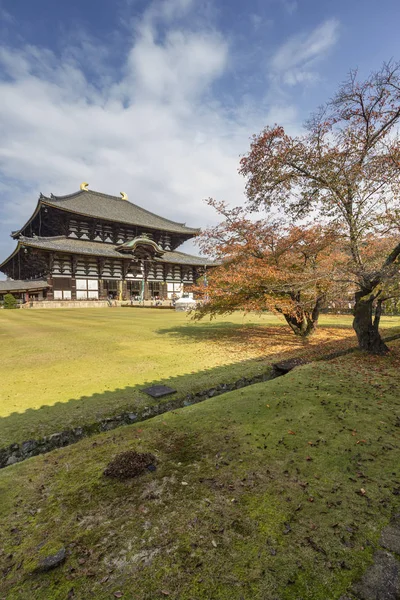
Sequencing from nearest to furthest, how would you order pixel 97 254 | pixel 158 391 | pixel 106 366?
pixel 158 391, pixel 106 366, pixel 97 254

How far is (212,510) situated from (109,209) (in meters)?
43.6

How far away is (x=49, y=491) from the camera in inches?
116

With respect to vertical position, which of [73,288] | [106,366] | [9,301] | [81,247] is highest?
[81,247]

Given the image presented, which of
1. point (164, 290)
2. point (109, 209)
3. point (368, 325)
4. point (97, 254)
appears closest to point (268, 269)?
point (368, 325)

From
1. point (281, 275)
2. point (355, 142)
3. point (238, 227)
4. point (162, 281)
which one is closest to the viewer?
point (355, 142)

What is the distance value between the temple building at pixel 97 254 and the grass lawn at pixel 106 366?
21.3 meters

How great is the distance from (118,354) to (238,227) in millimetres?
6833

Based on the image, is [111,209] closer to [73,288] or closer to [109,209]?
[109,209]

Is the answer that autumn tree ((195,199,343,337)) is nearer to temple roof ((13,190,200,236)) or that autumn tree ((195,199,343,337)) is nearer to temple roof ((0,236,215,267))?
temple roof ((0,236,215,267))

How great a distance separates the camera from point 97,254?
34.0 meters

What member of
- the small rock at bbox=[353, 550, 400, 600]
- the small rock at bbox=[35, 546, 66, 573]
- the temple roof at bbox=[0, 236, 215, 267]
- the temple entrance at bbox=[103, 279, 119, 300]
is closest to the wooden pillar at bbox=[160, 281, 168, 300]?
the temple roof at bbox=[0, 236, 215, 267]

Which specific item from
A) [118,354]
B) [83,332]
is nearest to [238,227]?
[118,354]

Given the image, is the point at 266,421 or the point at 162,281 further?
the point at 162,281

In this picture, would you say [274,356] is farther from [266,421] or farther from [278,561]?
[278,561]
